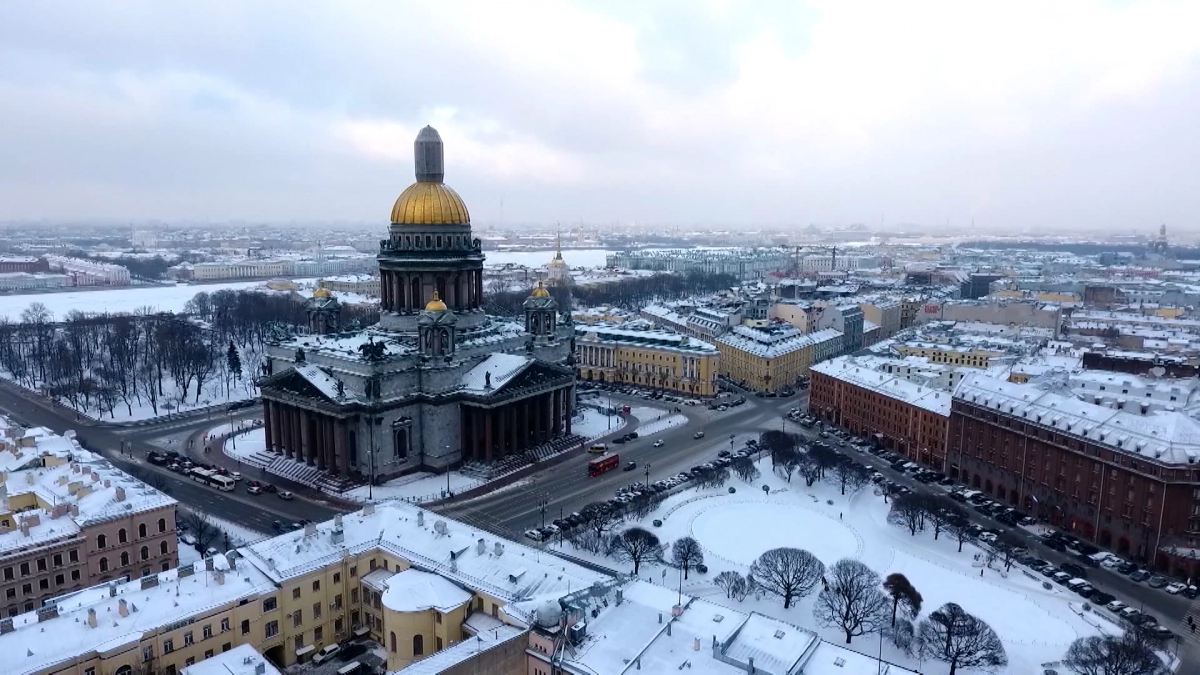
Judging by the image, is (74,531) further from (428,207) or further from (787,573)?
(428,207)

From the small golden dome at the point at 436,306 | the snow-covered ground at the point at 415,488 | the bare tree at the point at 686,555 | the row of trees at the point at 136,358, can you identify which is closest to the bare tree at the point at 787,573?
the bare tree at the point at 686,555

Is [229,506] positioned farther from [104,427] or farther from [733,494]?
[733,494]

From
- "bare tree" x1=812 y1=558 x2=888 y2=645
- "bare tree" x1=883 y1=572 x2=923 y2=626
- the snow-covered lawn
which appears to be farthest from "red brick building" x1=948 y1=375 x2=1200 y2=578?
the snow-covered lawn

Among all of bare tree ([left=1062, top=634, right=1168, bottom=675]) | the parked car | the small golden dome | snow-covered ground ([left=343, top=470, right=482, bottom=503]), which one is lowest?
snow-covered ground ([left=343, top=470, right=482, bottom=503])

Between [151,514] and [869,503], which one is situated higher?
[151,514]

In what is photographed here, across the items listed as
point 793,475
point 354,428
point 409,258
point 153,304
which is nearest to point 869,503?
point 793,475

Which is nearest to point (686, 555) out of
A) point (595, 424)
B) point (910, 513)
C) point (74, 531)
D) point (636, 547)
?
point (636, 547)

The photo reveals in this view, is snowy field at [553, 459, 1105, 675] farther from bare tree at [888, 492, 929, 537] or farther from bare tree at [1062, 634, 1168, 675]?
bare tree at [1062, 634, 1168, 675]
